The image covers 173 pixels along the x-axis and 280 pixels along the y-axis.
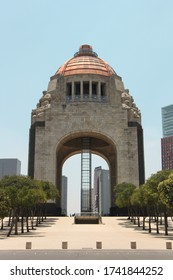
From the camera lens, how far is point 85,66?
7350 centimetres

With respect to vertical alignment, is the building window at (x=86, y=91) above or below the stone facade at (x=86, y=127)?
above

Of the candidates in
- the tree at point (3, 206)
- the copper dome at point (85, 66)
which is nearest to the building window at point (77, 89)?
the copper dome at point (85, 66)

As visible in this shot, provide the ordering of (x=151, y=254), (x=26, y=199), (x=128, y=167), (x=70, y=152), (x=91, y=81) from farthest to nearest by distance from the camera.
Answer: (x=70, y=152)
(x=91, y=81)
(x=128, y=167)
(x=26, y=199)
(x=151, y=254)

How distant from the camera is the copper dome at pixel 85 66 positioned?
7275 cm

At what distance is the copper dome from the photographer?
7275 cm

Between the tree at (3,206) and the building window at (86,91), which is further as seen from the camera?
the building window at (86,91)

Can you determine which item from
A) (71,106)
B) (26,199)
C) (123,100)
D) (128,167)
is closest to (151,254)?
(26,199)

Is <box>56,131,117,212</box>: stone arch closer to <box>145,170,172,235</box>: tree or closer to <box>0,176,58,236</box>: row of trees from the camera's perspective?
<box>0,176,58,236</box>: row of trees

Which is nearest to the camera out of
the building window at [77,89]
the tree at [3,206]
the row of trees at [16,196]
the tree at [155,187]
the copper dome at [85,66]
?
the tree at [3,206]

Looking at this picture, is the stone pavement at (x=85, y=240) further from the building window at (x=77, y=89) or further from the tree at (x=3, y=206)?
the building window at (x=77, y=89)

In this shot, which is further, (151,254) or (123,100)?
(123,100)
